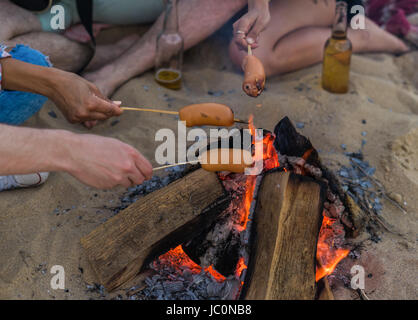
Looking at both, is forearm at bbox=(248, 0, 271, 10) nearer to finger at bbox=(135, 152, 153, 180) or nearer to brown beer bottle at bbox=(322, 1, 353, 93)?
brown beer bottle at bbox=(322, 1, 353, 93)

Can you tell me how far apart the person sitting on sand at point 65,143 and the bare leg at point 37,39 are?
0.85 m

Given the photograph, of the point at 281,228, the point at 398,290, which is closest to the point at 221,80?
the point at 281,228

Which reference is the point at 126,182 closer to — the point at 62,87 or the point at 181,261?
the point at 181,261

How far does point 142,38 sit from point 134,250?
221 cm

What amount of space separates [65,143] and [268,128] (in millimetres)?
1575

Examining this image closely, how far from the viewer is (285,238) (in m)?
1.75

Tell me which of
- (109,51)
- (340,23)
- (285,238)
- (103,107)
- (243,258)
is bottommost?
(243,258)

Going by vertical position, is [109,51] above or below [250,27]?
below

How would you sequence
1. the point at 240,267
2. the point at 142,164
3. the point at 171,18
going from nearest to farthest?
the point at 142,164, the point at 240,267, the point at 171,18

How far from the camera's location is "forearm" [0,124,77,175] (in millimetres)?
1477

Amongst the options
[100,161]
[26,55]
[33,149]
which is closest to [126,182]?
[100,161]

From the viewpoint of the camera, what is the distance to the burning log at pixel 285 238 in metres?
1.65

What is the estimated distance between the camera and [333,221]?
2.04 meters

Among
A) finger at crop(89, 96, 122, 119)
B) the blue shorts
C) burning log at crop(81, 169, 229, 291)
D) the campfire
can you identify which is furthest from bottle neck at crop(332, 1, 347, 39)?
the blue shorts
